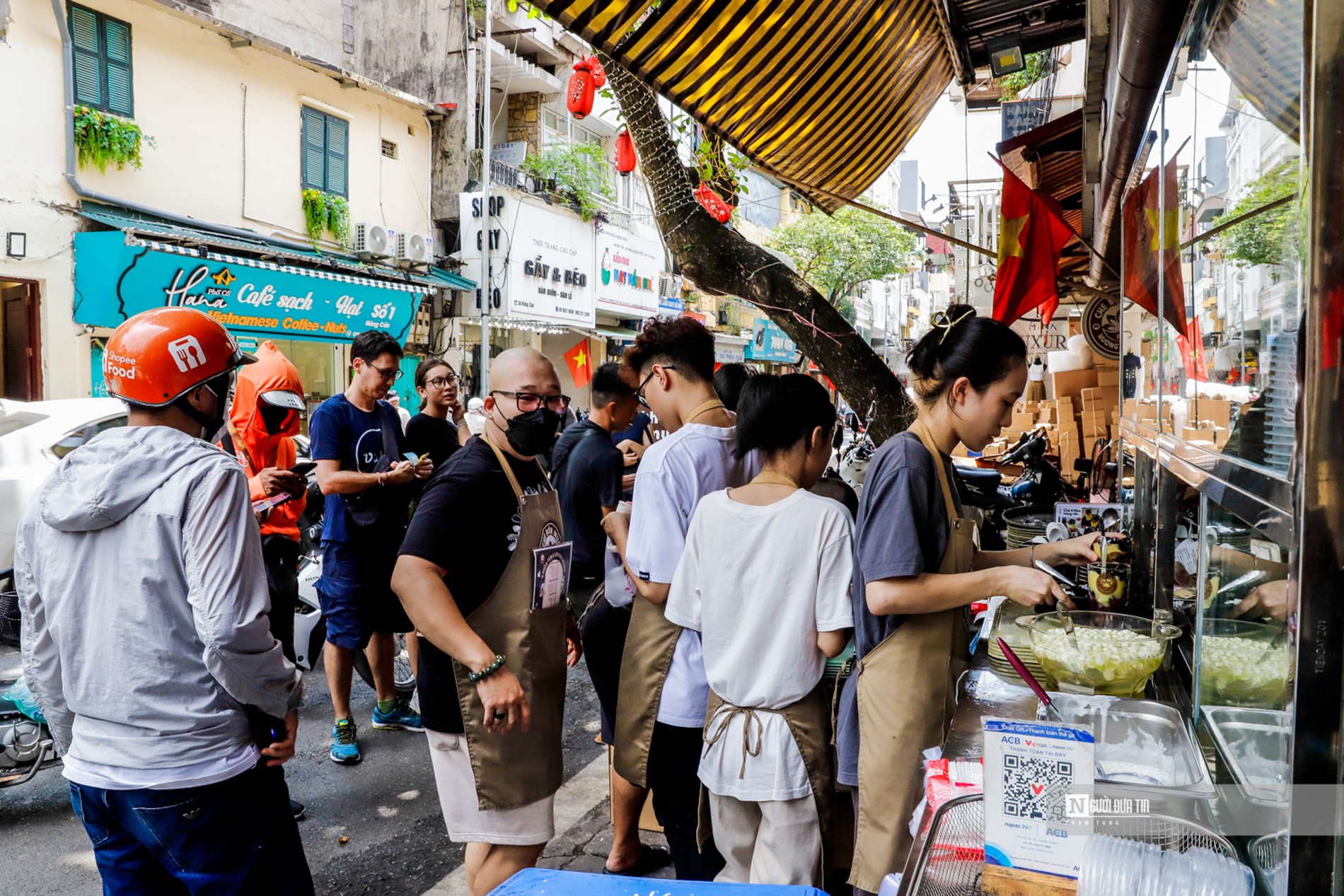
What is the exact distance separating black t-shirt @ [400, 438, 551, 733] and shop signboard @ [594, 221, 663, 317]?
20.0 meters

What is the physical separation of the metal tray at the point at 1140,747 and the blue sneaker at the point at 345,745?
12.2 feet

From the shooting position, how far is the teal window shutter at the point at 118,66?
11.9m

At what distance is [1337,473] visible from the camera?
3.49 ft

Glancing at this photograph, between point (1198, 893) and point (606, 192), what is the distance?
2318cm

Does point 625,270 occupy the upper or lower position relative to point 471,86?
lower

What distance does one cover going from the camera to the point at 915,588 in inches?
88.1

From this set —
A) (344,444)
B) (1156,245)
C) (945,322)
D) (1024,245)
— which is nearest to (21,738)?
(344,444)

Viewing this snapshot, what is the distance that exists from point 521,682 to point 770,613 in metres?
0.79

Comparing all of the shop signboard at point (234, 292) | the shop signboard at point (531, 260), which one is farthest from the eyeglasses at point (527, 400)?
the shop signboard at point (531, 260)

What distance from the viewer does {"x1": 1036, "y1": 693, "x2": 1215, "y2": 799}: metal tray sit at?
162cm

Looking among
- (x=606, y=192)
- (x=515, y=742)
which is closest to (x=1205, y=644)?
(x=515, y=742)

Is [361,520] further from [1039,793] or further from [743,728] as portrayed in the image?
[1039,793]

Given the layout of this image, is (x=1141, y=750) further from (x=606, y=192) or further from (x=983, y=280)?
(x=606, y=192)

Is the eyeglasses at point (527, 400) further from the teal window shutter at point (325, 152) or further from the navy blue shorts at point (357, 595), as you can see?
the teal window shutter at point (325, 152)
